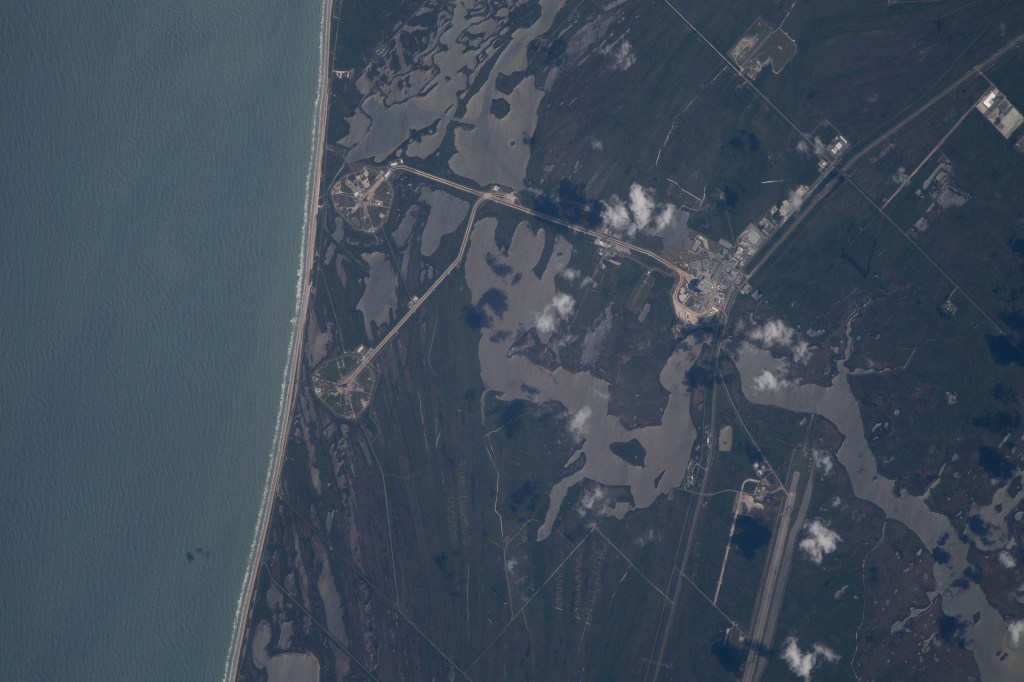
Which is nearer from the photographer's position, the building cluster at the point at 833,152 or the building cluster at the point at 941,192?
the building cluster at the point at 941,192

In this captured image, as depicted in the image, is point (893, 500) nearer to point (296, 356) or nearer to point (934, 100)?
point (934, 100)

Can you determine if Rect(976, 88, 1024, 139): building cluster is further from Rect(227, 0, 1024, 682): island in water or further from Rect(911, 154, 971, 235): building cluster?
Rect(911, 154, 971, 235): building cluster

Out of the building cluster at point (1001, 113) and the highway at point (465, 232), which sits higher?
the building cluster at point (1001, 113)

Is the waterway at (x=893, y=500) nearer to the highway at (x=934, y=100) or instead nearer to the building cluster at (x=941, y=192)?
the building cluster at (x=941, y=192)

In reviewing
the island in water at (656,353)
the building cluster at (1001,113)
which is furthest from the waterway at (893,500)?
the building cluster at (1001,113)

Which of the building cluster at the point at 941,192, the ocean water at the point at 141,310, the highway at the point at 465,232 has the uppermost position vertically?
the building cluster at the point at 941,192

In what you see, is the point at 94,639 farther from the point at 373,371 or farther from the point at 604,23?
the point at 604,23

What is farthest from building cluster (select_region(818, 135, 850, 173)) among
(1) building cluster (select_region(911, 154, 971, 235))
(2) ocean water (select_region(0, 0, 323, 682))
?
(2) ocean water (select_region(0, 0, 323, 682))
